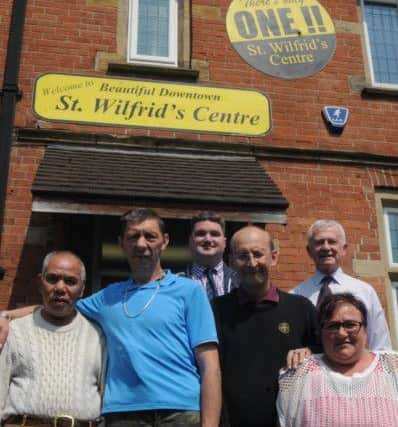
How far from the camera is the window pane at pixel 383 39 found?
6789 mm

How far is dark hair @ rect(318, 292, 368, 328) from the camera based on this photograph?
2.55 meters

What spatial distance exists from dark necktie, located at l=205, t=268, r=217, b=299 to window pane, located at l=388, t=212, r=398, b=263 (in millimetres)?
3193

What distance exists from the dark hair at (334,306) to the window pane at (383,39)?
489 cm

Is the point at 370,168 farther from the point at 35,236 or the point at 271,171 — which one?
the point at 35,236

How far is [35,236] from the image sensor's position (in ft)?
17.4

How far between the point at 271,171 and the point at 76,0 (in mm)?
3165

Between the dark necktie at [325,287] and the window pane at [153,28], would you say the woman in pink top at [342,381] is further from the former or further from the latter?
the window pane at [153,28]

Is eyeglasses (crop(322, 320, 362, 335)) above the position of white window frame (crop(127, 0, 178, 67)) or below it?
below

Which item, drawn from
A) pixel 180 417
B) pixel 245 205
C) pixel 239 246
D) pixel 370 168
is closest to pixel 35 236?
pixel 245 205

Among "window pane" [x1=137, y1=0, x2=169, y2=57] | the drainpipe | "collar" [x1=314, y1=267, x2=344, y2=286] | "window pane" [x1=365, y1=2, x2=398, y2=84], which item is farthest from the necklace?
"window pane" [x1=365, y1=2, x2=398, y2=84]

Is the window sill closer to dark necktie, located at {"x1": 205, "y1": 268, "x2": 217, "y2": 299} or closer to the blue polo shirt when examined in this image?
dark necktie, located at {"x1": 205, "y1": 268, "x2": 217, "y2": 299}

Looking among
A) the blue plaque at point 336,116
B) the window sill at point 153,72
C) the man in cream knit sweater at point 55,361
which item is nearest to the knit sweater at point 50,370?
the man in cream knit sweater at point 55,361

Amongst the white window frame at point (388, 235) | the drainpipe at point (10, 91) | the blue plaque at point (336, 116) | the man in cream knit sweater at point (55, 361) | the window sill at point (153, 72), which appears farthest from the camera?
the blue plaque at point (336, 116)

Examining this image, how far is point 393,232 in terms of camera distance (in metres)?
6.07
